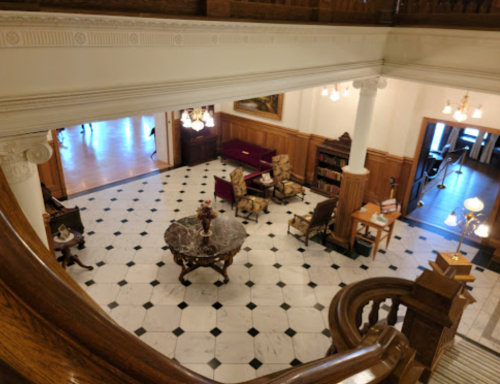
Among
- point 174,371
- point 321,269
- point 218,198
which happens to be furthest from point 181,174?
point 174,371

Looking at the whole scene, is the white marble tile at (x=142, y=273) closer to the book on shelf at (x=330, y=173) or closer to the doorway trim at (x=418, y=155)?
the book on shelf at (x=330, y=173)

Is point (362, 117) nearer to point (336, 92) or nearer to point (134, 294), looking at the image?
A: point (336, 92)

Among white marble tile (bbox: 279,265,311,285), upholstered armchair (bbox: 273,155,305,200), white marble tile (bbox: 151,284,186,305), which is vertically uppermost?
upholstered armchair (bbox: 273,155,305,200)

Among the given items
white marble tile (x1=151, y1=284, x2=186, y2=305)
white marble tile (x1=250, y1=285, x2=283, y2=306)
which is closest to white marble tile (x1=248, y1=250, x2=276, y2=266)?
white marble tile (x1=250, y1=285, x2=283, y2=306)

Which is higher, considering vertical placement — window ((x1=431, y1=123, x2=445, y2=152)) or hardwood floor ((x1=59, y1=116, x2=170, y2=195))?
window ((x1=431, y1=123, x2=445, y2=152))

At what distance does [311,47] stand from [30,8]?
3.32 metres

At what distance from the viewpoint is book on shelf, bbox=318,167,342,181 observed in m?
10.2

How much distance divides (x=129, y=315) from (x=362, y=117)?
5342mm

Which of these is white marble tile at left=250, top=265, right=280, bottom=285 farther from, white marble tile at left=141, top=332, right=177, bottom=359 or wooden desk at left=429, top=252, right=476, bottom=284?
wooden desk at left=429, top=252, right=476, bottom=284

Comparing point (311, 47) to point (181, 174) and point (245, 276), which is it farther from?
point (181, 174)

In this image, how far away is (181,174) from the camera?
11.4 m

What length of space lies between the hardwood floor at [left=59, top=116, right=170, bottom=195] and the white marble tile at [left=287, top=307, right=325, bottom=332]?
21.7ft

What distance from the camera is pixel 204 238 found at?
6.93 metres

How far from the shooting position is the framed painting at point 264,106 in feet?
36.8
